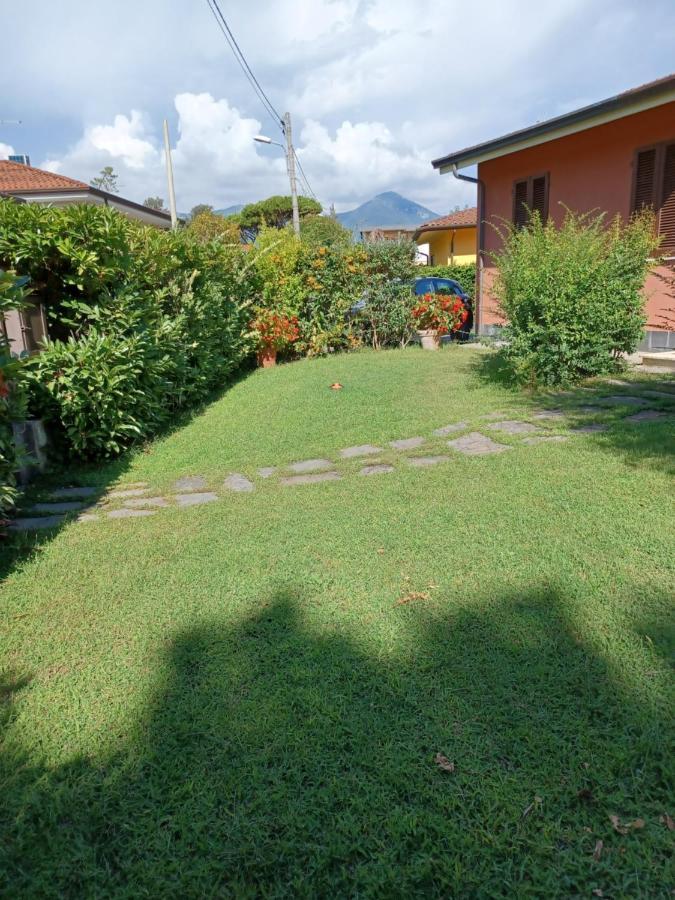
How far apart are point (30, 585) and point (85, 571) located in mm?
271

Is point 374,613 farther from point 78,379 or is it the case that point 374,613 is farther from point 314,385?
point 314,385

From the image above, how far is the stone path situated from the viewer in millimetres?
4297

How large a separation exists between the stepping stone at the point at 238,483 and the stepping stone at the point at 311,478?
26 centimetres

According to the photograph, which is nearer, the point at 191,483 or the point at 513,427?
the point at 191,483

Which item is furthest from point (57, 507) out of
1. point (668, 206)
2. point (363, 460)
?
point (668, 206)

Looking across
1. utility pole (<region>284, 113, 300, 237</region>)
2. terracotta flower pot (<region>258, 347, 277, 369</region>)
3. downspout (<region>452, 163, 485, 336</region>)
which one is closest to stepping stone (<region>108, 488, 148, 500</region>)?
terracotta flower pot (<region>258, 347, 277, 369</region>)

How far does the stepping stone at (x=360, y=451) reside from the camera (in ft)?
17.2

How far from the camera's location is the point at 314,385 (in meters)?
Answer: 8.59

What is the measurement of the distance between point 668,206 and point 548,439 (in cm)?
694

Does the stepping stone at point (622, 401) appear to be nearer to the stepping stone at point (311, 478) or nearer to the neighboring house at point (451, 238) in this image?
the stepping stone at point (311, 478)

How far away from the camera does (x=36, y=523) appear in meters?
4.04

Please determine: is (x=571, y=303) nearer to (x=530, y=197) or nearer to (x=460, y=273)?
(x=530, y=197)

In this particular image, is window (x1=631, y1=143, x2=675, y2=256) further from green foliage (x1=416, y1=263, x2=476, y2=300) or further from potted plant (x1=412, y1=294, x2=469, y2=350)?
green foliage (x1=416, y1=263, x2=476, y2=300)

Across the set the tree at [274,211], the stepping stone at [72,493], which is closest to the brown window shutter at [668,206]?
the stepping stone at [72,493]
